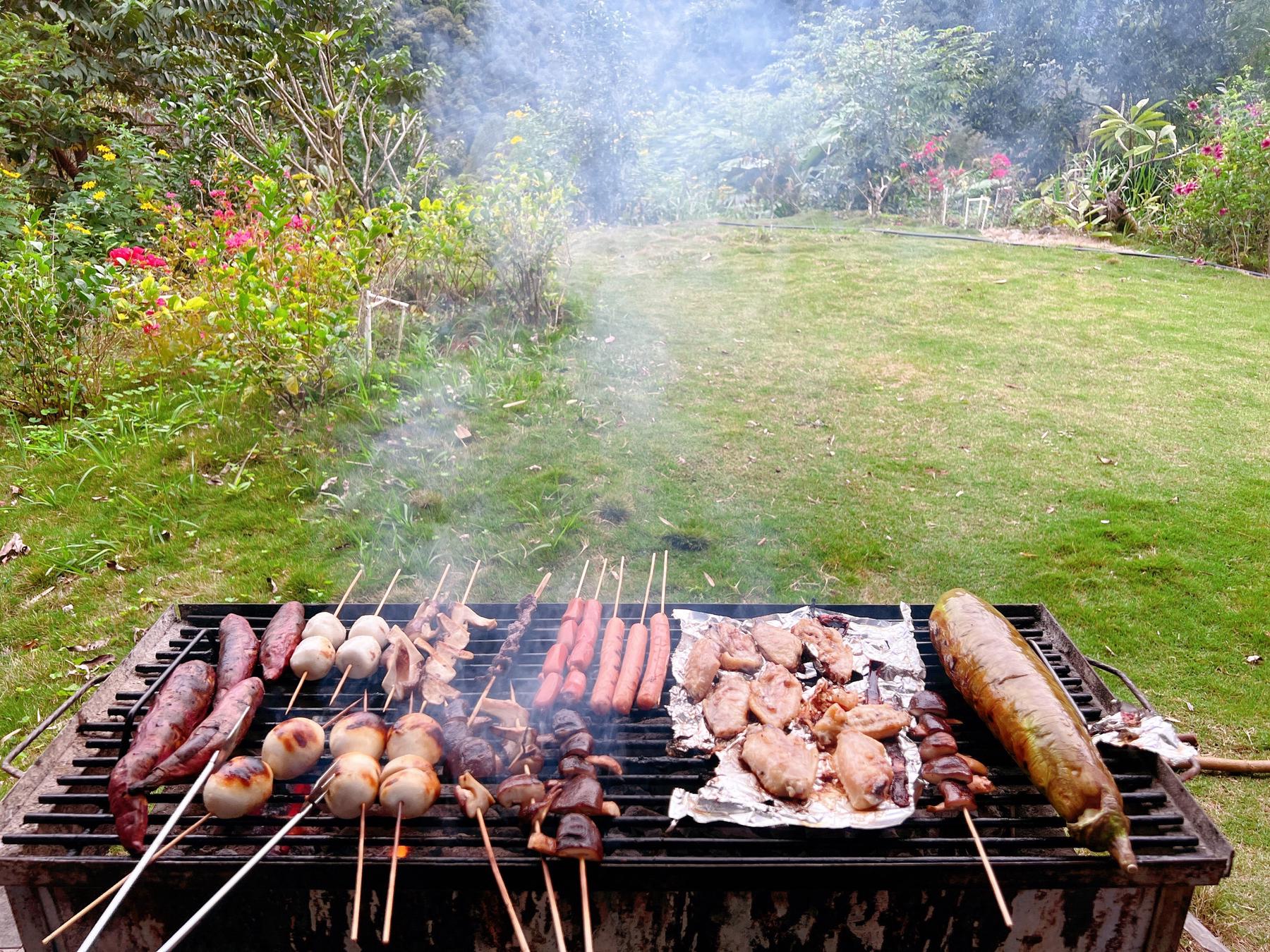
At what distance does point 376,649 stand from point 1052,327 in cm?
961

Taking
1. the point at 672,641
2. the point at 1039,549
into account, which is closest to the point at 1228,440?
the point at 1039,549

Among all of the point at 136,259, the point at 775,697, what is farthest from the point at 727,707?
the point at 136,259

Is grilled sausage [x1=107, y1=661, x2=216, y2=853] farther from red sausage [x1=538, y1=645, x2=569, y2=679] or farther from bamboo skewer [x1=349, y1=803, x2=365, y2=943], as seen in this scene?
red sausage [x1=538, y1=645, x2=569, y2=679]

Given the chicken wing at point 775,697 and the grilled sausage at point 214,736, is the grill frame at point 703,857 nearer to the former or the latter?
the grilled sausage at point 214,736

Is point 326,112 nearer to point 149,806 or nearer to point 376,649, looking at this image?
point 376,649

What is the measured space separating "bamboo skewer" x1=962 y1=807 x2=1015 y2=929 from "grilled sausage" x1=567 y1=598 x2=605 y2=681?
1432mm

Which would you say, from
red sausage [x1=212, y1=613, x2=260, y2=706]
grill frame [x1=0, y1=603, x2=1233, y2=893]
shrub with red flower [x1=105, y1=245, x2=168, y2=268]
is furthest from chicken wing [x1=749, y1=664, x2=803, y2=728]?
shrub with red flower [x1=105, y1=245, x2=168, y2=268]

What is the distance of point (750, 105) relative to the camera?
1366 centimetres

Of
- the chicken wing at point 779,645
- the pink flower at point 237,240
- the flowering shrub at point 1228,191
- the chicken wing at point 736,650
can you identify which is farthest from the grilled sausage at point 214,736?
the flowering shrub at point 1228,191

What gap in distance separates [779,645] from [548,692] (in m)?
0.97

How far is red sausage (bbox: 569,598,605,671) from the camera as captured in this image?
Result: 3008mm

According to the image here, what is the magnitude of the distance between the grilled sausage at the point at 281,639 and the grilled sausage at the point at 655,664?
1.40 metres

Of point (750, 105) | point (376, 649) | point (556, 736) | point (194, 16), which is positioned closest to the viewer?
point (556, 736)

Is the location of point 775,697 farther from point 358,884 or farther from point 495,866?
point 358,884
